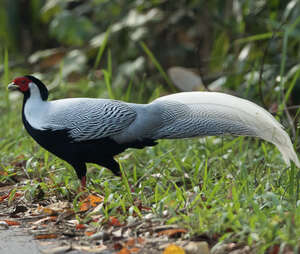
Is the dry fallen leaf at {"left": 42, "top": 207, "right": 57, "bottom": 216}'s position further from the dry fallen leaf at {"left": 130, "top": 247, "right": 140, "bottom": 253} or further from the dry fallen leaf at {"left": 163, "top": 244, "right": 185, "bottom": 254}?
the dry fallen leaf at {"left": 163, "top": 244, "right": 185, "bottom": 254}

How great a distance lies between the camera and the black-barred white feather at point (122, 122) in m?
3.40

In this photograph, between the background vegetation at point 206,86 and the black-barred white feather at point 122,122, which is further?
the black-barred white feather at point 122,122

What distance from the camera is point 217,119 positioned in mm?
3393

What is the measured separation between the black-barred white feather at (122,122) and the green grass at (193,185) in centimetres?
27

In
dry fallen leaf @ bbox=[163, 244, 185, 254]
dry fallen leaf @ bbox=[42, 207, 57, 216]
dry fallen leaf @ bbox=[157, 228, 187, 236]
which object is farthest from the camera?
dry fallen leaf @ bbox=[42, 207, 57, 216]

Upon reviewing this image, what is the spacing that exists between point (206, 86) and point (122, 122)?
1727 mm

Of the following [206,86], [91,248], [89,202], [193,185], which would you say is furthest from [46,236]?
[206,86]

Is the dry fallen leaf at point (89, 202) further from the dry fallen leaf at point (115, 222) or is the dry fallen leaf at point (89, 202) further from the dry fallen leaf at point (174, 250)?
the dry fallen leaf at point (174, 250)

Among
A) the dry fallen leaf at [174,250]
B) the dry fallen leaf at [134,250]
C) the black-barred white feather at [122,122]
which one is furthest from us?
the black-barred white feather at [122,122]

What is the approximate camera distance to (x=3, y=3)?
33.9 ft

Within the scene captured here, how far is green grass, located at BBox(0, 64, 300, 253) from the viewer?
2.61 m

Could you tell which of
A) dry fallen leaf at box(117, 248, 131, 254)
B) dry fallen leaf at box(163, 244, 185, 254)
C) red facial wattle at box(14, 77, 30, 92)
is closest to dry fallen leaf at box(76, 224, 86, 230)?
dry fallen leaf at box(117, 248, 131, 254)

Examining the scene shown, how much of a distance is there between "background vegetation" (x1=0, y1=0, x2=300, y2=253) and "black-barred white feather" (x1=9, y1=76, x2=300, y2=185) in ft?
0.90

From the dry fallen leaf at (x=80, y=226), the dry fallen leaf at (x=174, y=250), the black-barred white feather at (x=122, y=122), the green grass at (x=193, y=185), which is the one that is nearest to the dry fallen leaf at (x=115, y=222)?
the green grass at (x=193, y=185)
